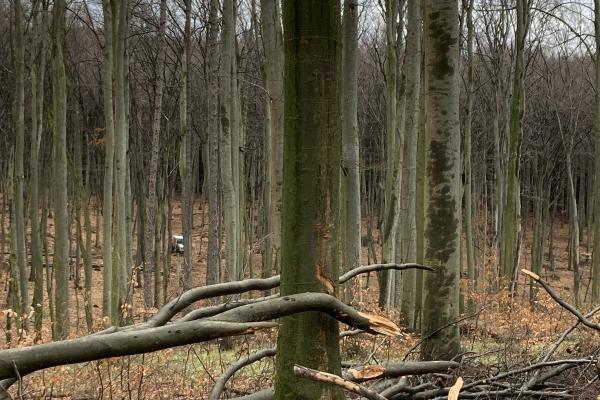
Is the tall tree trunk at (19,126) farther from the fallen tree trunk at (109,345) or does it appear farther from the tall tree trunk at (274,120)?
the fallen tree trunk at (109,345)

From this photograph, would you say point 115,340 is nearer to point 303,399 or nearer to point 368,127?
point 303,399

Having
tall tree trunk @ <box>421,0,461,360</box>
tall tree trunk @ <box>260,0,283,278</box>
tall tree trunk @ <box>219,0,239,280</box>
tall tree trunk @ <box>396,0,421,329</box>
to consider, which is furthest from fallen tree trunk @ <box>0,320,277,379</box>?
tall tree trunk @ <box>396,0,421,329</box>

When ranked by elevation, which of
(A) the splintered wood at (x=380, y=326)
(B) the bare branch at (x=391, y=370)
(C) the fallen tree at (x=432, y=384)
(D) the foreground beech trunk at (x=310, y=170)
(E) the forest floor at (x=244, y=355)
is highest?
(D) the foreground beech trunk at (x=310, y=170)

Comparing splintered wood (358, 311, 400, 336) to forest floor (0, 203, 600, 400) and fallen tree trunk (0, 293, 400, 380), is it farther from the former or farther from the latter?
forest floor (0, 203, 600, 400)

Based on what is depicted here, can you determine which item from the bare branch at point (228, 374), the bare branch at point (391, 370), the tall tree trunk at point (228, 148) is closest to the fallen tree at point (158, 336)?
the bare branch at point (391, 370)

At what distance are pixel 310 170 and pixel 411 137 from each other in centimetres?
740

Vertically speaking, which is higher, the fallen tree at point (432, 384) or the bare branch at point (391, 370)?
the bare branch at point (391, 370)

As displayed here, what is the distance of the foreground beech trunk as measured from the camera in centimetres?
281

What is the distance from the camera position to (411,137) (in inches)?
390

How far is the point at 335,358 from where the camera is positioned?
297 centimetres

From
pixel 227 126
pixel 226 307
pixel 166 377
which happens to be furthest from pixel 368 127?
pixel 226 307

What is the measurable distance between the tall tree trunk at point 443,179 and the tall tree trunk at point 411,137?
4488 millimetres

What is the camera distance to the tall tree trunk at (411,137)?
31.4 ft

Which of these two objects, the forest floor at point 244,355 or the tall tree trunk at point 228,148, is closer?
the forest floor at point 244,355
